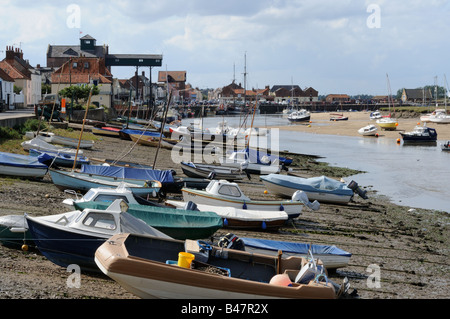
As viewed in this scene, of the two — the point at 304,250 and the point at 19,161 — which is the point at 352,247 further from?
the point at 19,161

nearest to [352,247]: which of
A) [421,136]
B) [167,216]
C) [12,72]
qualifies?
[167,216]

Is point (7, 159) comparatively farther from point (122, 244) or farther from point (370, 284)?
point (370, 284)

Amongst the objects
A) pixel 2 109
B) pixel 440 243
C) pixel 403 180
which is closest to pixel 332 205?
→ pixel 440 243

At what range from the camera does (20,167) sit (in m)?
24.2

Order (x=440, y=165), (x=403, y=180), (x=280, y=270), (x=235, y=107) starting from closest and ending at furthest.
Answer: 1. (x=280, y=270)
2. (x=403, y=180)
3. (x=440, y=165)
4. (x=235, y=107)

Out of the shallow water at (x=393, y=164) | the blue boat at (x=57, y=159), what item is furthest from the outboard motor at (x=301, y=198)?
the blue boat at (x=57, y=159)

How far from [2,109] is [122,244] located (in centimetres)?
4741

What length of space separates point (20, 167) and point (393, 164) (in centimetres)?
3154

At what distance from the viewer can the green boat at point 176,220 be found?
15867 millimetres

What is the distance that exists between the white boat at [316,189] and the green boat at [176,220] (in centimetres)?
1010

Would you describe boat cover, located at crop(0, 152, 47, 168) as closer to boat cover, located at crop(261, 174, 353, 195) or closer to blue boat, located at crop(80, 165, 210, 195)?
blue boat, located at crop(80, 165, 210, 195)

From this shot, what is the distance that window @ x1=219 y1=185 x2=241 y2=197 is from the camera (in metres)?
21.3

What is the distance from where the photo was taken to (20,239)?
14219mm

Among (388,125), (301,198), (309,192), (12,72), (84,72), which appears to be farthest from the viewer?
(84,72)
